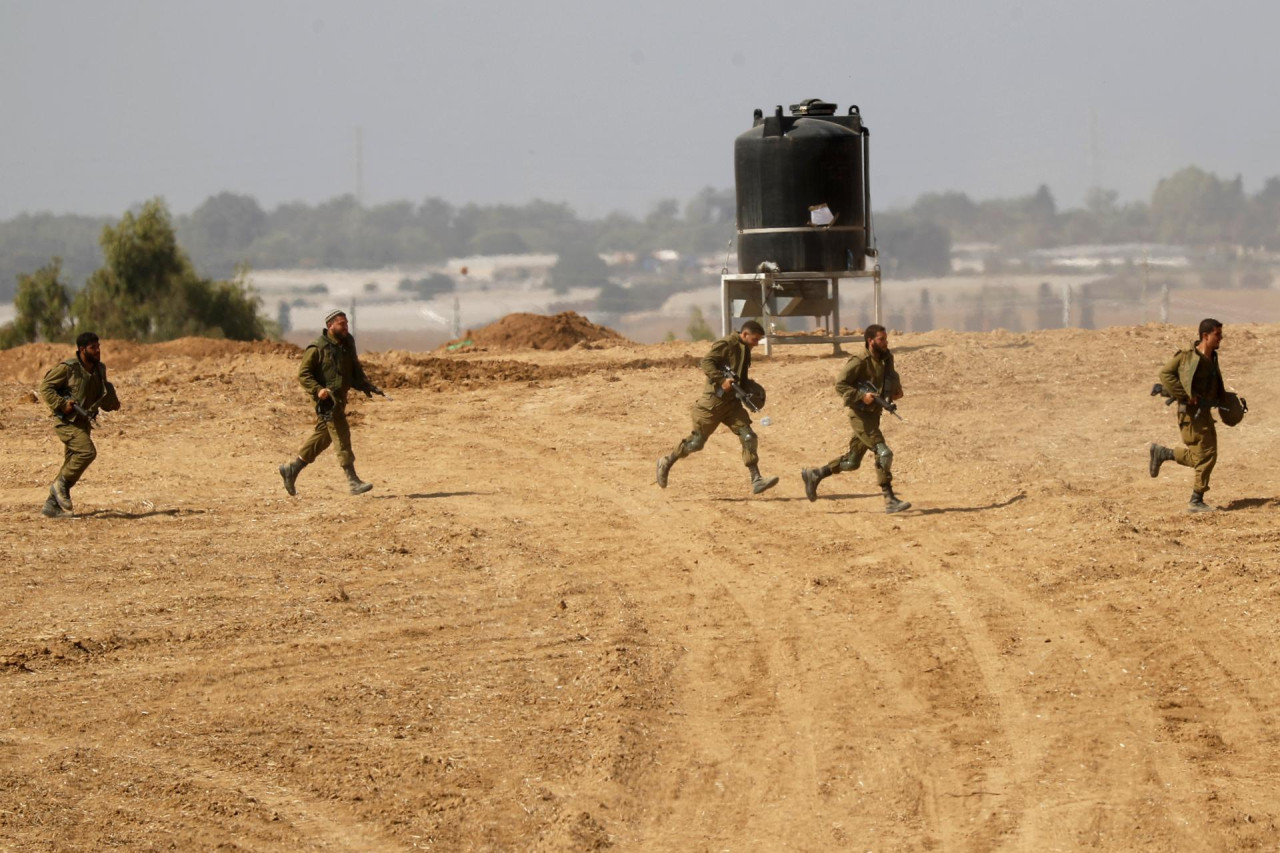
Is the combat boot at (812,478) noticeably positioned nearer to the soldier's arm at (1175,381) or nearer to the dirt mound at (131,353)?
the soldier's arm at (1175,381)

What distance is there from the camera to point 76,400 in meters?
→ 14.4

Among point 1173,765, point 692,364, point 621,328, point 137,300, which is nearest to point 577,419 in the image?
point 692,364

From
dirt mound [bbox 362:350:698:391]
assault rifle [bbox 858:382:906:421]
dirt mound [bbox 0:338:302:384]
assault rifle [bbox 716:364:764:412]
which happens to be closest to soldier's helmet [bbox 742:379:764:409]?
assault rifle [bbox 716:364:764:412]

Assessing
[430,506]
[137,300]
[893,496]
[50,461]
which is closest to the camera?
[893,496]

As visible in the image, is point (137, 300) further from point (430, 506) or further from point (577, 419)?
point (430, 506)

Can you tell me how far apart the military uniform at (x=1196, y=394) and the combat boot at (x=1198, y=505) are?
41cm

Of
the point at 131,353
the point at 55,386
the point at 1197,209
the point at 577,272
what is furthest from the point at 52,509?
the point at 1197,209

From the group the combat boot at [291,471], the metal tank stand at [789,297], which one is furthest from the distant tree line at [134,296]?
the combat boot at [291,471]

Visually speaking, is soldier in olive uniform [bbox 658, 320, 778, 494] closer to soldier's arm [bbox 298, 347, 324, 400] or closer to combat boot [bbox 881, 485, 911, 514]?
combat boot [bbox 881, 485, 911, 514]

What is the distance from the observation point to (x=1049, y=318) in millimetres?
56062

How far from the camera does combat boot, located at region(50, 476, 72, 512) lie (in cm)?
1488

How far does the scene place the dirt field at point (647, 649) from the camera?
25.8 feet

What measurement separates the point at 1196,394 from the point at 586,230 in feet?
360

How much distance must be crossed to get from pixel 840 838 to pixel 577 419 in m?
13.8
